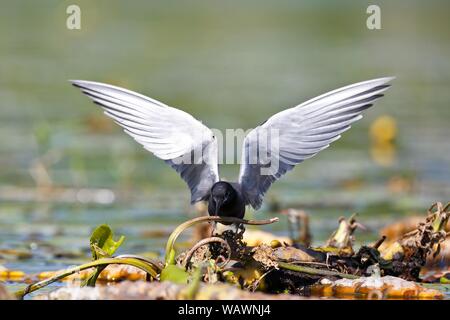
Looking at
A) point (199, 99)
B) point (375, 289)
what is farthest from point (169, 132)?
point (199, 99)

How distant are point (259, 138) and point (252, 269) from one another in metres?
0.81

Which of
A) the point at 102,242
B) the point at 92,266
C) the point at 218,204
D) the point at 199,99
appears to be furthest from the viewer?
the point at 199,99

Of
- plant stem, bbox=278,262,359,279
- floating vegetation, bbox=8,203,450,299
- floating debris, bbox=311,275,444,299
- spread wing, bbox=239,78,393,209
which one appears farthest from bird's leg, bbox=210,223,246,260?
floating debris, bbox=311,275,444,299

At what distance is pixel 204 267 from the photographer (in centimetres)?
645

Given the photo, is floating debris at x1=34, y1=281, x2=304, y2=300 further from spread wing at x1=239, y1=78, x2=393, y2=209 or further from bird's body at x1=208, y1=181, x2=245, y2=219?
spread wing at x1=239, y1=78, x2=393, y2=209

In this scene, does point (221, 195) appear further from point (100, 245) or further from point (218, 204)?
point (100, 245)

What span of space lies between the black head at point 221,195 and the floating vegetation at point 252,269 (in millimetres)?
85

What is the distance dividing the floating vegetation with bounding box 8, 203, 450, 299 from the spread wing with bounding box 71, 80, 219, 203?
37 centimetres

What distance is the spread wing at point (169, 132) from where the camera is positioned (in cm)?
675

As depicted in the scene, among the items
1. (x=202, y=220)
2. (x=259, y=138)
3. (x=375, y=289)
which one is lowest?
(x=375, y=289)

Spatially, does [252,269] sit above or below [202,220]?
below

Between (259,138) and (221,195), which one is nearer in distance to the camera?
(221,195)

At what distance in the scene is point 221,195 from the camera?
21.0 ft
